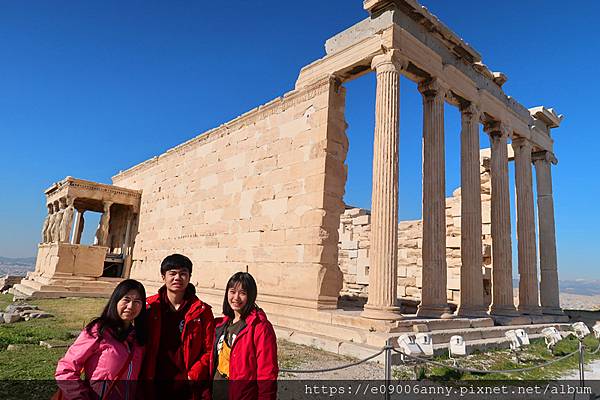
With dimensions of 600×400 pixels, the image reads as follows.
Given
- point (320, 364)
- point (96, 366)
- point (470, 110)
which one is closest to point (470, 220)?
point (470, 110)

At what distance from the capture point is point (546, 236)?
15781 millimetres

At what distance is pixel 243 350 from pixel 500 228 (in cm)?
1172

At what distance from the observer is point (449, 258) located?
1516 cm

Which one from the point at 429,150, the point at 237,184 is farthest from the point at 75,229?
the point at 429,150

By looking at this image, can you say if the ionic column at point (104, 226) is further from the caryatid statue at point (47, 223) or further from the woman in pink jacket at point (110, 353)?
the woman in pink jacket at point (110, 353)

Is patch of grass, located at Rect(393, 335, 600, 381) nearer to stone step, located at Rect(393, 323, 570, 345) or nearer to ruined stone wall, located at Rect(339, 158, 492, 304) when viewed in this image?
stone step, located at Rect(393, 323, 570, 345)

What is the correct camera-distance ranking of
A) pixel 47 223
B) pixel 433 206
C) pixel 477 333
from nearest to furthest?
pixel 477 333
pixel 433 206
pixel 47 223

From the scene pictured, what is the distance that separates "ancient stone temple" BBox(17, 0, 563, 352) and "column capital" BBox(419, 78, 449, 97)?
0.04m

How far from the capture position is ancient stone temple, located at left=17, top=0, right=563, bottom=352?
944 centimetres

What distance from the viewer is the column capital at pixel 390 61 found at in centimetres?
955

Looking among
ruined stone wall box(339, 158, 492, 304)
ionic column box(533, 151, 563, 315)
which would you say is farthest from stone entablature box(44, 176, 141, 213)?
ionic column box(533, 151, 563, 315)

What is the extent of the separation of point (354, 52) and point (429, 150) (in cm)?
307

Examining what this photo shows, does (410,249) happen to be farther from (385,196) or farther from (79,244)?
(79,244)

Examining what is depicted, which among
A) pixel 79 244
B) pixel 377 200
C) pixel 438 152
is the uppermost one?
pixel 438 152
